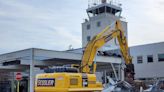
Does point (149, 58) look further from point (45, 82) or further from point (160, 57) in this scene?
point (45, 82)

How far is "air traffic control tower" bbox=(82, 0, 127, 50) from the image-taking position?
59.3 meters

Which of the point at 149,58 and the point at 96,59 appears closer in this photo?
the point at 96,59

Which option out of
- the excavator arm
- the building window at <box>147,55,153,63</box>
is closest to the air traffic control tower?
the building window at <box>147,55,153,63</box>

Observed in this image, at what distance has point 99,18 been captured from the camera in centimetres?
6038

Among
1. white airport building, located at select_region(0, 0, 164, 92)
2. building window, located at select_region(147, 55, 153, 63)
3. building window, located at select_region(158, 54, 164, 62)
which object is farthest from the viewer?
building window, located at select_region(147, 55, 153, 63)

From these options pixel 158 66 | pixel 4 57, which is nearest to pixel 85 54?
pixel 4 57

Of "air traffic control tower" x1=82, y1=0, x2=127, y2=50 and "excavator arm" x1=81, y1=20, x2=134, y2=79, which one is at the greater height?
"air traffic control tower" x1=82, y1=0, x2=127, y2=50

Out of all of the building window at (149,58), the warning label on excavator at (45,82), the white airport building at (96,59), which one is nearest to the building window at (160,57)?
the white airport building at (96,59)

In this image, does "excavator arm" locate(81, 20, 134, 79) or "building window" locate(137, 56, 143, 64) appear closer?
"excavator arm" locate(81, 20, 134, 79)

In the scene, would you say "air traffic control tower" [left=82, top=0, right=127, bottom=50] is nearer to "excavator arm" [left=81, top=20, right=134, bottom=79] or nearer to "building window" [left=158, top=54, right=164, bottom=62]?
"building window" [left=158, top=54, right=164, bottom=62]

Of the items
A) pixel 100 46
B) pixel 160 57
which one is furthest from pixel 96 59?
pixel 160 57

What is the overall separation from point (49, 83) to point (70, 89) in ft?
4.89

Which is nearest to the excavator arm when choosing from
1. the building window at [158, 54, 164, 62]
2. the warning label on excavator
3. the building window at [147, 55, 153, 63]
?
the warning label on excavator

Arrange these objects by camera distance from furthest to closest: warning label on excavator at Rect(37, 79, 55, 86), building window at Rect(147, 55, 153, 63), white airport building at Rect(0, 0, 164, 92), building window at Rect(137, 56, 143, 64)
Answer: building window at Rect(137, 56, 143, 64)
building window at Rect(147, 55, 153, 63)
white airport building at Rect(0, 0, 164, 92)
warning label on excavator at Rect(37, 79, 55, 86)
